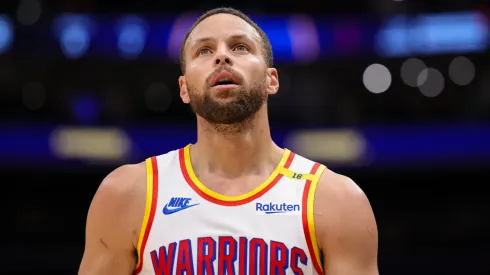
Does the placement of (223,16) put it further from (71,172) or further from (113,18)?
(71,172)

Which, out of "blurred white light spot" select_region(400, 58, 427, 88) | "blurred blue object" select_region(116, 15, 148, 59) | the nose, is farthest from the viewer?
"blurred white light spot" select_region(400, 58, 427, 88)

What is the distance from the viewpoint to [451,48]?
15.0m

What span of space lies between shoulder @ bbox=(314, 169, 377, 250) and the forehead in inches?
33.3

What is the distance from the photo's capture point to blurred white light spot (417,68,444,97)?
15432 mm

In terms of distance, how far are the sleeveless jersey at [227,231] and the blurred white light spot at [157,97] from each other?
1296 centimetres

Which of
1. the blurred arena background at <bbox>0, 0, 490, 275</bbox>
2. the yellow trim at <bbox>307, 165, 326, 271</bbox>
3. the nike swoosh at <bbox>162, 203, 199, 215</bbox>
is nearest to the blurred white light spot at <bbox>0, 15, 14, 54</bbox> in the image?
the blurred arena background at <bbox>0, 0, 490, 275</bbox>

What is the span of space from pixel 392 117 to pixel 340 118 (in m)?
1.24

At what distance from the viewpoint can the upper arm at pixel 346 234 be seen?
3.10m

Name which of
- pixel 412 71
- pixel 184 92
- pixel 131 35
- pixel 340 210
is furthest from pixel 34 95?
pixel 340 210

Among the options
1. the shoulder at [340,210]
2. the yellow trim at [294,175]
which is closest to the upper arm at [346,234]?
the shoulder at [340,210]

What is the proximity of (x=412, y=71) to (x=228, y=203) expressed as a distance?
509 inches

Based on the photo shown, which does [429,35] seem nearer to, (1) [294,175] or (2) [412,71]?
(2) [412,71]

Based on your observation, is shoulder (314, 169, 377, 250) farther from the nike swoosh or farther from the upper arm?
the nike swoosh

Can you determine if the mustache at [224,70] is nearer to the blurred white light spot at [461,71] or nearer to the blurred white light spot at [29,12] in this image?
the blurred white light spot at [29,12]
